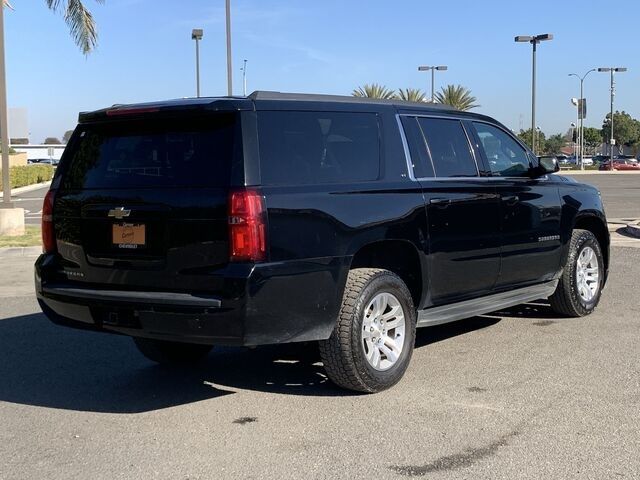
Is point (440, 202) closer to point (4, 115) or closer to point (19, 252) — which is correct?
point (19, 252)

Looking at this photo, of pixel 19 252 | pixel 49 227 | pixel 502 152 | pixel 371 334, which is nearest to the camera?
pixel 371 334

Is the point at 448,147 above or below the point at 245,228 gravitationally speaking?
above

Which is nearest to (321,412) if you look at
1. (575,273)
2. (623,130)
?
(575,273)

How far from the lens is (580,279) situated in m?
7.32

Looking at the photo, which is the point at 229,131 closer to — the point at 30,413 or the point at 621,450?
the point at 30,413

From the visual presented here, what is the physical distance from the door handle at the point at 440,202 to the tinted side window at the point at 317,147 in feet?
1.74

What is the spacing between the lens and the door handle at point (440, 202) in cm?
539

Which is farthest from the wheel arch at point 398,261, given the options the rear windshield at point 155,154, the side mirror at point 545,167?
the side mirror at point 545,167

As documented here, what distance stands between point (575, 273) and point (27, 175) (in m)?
38.0

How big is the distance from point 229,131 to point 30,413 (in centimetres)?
227

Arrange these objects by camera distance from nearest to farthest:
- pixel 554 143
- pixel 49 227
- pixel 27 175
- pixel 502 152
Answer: pixel 49 227 → pixel 502 152 → pixel 27 175 → pixel 554 143

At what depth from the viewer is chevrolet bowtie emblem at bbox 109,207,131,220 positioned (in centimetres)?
462

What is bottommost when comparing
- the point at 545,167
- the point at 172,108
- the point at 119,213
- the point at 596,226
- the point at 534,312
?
the point at 534,312

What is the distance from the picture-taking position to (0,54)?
15.3 meters
